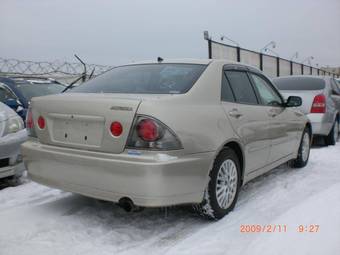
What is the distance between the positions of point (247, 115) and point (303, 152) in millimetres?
2257

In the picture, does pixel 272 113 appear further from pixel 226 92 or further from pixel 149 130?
pixel 149 130

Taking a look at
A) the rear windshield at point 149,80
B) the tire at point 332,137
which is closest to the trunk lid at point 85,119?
the rear windshield at point 149,80

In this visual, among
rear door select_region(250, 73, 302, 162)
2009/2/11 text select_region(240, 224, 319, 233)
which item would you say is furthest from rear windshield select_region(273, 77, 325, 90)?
2009/2/11 text select_region(240, 224, 319, 233)

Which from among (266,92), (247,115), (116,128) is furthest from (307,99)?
(116,128)

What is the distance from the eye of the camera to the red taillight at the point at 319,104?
746 centimetres

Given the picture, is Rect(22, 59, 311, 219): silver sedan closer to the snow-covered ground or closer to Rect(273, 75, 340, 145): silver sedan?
the snow-covered ground

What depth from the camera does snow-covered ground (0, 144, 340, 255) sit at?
296 cm

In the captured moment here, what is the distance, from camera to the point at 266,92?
4816 millimetres

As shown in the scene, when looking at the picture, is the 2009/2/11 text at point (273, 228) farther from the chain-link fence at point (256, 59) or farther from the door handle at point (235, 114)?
the chain-link fence at point (256, 59)

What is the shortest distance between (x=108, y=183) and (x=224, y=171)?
1.11 metres

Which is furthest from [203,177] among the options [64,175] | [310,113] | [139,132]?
[310,113]

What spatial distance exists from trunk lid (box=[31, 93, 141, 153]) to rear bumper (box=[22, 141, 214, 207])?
77mm

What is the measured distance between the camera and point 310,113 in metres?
7.51

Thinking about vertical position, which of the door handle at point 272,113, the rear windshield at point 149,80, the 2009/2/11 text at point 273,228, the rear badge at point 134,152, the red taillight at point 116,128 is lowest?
the 2009/2/11 text at point 273,228
